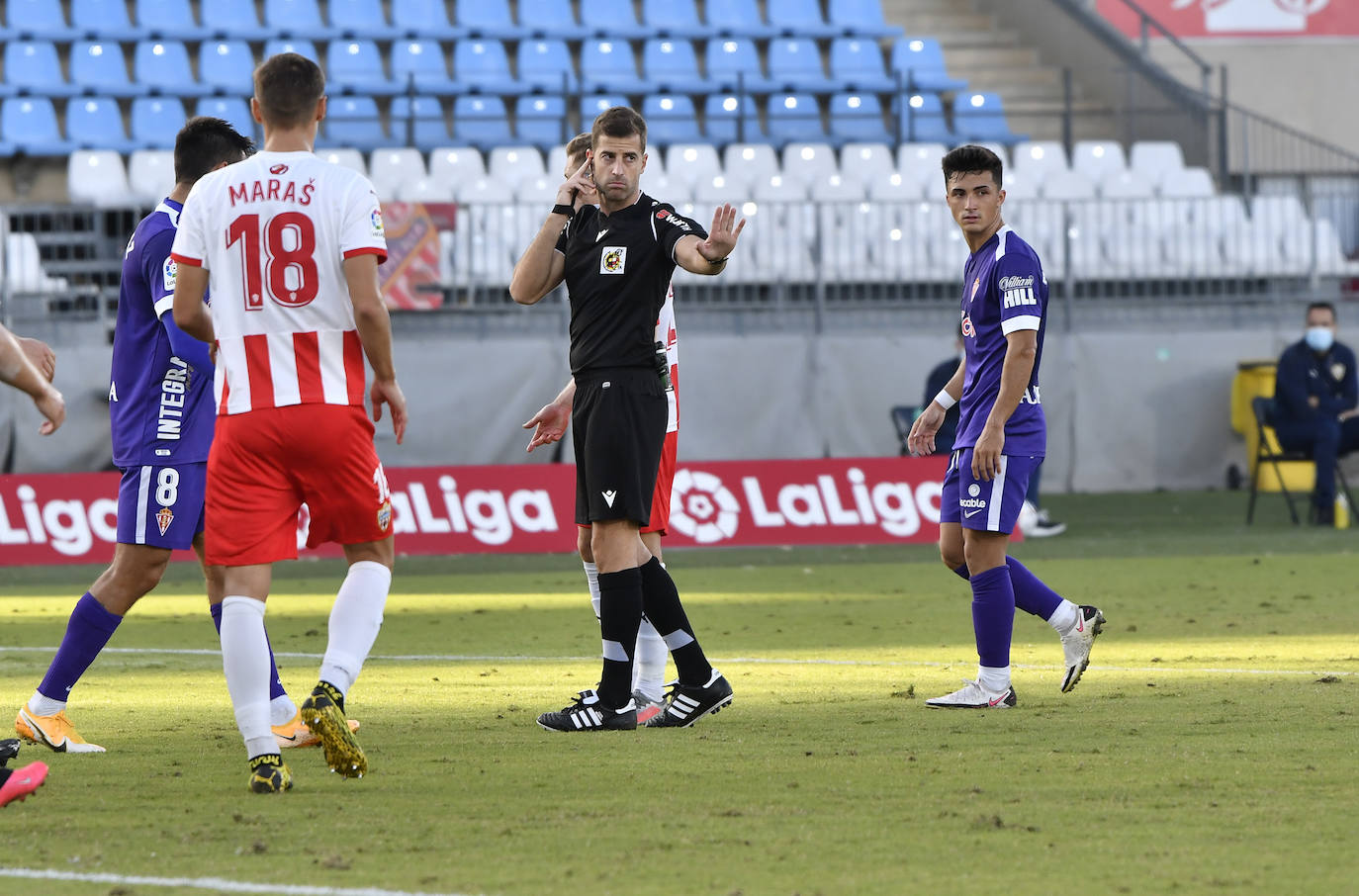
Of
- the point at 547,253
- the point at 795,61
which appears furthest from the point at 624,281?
the point at 795,61

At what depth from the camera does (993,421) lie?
21.0 feet

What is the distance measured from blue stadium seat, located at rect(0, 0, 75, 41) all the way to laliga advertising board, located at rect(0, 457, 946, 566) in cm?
1083

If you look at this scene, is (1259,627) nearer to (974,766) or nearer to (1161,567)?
(1161,567)

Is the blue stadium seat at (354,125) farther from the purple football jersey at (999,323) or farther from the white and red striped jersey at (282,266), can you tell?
the white and red striped jersey at (282,266)

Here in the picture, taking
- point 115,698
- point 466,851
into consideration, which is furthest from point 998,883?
point 115,698

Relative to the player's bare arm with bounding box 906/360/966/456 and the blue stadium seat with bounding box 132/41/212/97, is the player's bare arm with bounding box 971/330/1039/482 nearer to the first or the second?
the player's bare arm with bounding box 906/360/966/456

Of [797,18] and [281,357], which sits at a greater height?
[797,18]

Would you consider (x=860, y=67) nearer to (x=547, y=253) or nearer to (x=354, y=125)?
(x=354, y=125)

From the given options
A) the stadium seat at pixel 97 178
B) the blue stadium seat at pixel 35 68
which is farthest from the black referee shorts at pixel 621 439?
the blue stadium seat at pixel 35 68

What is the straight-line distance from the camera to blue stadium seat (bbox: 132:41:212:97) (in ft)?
72.7

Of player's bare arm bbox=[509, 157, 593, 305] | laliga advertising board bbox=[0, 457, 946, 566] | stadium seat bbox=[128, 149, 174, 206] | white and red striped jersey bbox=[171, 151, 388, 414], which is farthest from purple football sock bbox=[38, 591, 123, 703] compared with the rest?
stadium seat bbox=[128, 149, 174, 206]

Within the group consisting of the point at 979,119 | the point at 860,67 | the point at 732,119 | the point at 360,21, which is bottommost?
the point at 979,119

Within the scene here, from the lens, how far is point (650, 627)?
22.0 ft

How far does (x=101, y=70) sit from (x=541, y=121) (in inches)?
227
